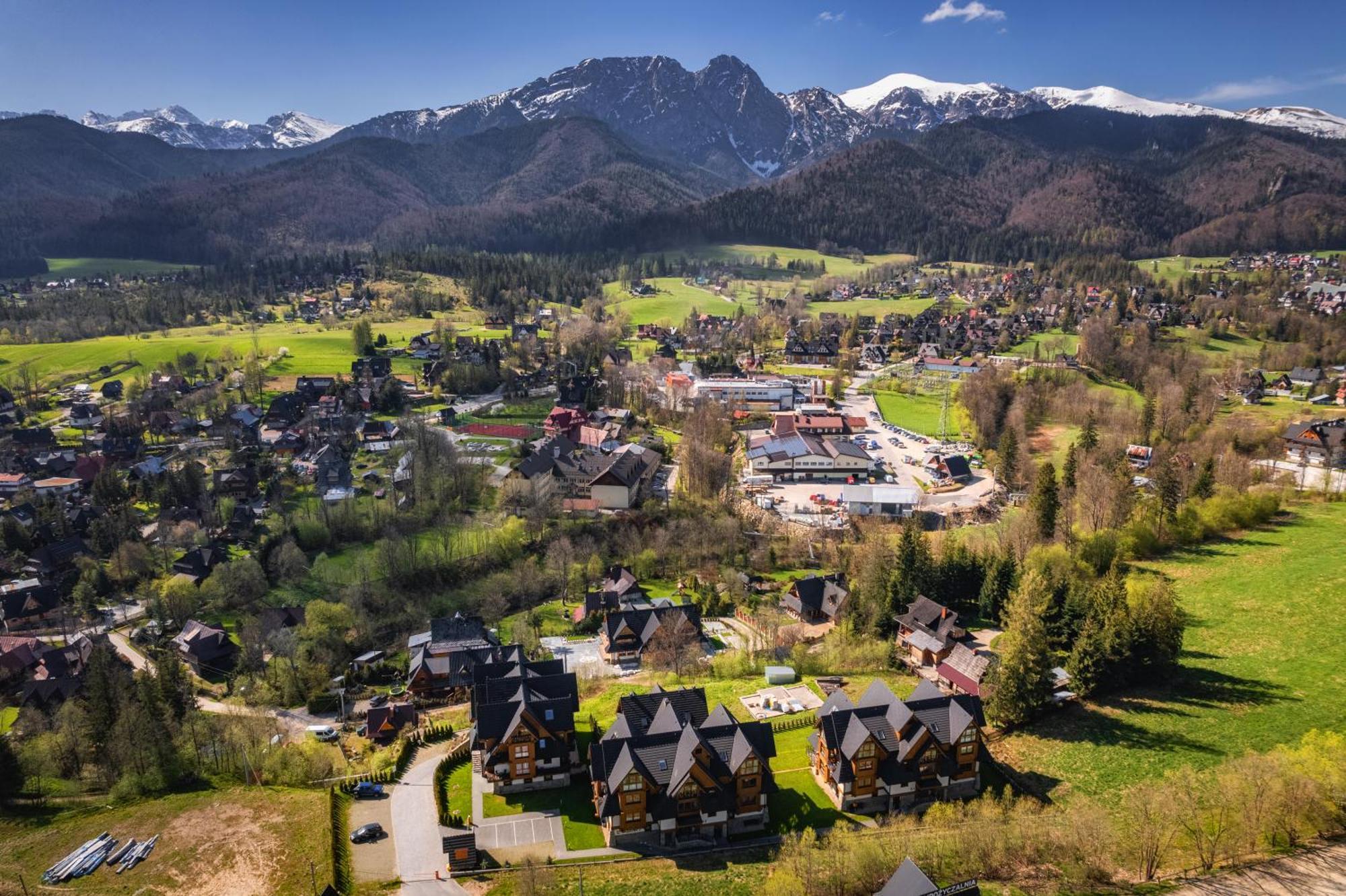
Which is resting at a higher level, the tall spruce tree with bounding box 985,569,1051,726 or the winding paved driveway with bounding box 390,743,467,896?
the tall spruce tree with bounding box 985,569,1051,726

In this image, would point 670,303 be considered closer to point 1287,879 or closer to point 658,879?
point 658,879

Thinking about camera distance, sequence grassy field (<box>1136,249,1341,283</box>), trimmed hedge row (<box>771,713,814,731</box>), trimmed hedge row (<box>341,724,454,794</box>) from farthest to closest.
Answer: grassy field (<box>1136,249,1341,283</box>) → trimmed hedge row (<box>771,713,814,731</box>) → trimmed hedge row (<box>341,724,454,794</box>)

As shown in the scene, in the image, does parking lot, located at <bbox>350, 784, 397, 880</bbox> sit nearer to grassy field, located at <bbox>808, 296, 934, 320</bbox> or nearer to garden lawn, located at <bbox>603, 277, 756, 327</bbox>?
garden lawn, located at <bbox>603, 277, 756, 327</bbox>

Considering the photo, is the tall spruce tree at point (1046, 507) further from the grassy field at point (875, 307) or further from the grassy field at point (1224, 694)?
the grassy field at point (875, 307)

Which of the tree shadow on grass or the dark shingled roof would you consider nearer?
the dark shingled roof

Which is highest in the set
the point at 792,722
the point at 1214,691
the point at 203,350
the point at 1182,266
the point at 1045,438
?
the point at 1182,266

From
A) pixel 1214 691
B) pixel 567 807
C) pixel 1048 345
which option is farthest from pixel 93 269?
pixel 1214 691

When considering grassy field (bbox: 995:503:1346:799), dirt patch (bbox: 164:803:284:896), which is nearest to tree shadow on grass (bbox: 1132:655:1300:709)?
grassy field (bbox: 995:503:1346:799)
